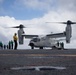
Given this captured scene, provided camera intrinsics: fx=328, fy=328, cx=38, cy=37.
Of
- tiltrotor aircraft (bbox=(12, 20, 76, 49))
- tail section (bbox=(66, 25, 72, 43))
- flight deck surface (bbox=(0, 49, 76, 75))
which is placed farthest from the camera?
tail section (bbox=(66, 25, 72, 43))

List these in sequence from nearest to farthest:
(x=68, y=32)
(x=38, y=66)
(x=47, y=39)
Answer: (x=38, y=66)
(x=68, y=32)
(x=47, y=39)

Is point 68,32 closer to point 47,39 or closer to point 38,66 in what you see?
point 47,39

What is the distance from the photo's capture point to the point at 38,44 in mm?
60594

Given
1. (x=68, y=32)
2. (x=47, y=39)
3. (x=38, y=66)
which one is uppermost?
(x=68, y=32)

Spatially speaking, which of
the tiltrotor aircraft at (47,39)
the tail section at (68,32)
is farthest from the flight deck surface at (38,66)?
the tail section at (68,32)

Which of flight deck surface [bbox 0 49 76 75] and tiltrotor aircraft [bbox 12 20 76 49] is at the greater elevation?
tiltrotor aircraft [bbox 12 20 76 49]

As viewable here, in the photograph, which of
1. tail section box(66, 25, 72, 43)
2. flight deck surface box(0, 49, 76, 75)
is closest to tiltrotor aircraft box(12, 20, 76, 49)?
tail section box(66, 25, 72, 43)

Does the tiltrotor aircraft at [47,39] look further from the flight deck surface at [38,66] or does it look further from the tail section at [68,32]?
the flight deck surface at [38,66]

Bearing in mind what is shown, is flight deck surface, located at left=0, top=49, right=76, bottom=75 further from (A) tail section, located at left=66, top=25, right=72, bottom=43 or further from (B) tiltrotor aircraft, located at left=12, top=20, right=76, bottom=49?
(A) tail section, located at left=66, top=25, right=72, bottom=43

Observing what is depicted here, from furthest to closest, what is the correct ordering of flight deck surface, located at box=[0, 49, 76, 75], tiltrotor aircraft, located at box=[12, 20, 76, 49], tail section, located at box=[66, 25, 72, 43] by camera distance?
tail section, located at box=[66, 25, 72, 43], tiltrotor aircraft, located at box=[12, 20, 76, 49], flight deck surface, located at box=[0, 49, 76, 75]

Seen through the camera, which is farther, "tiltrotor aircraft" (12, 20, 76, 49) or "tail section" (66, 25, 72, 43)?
"tail section" (66, 25, 72, 43)

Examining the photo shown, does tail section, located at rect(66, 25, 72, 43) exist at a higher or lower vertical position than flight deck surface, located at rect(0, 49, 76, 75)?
higher

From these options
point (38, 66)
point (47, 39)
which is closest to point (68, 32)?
point (47, 39)

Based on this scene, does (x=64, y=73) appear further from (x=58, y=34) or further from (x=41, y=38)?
(x=58, y=34)
